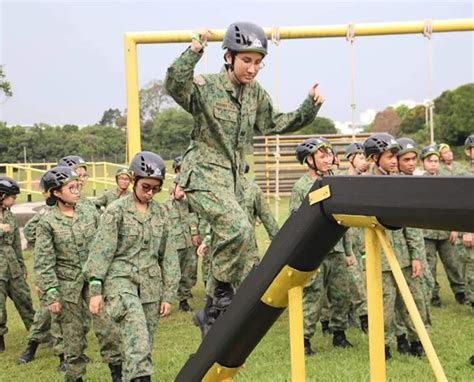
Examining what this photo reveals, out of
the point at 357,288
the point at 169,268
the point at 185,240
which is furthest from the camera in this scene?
the point at 185,240

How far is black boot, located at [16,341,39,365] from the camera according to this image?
7.77 m

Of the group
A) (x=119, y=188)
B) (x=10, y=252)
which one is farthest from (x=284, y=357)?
(x=119, y=188)

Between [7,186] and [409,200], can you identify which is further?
[7,186]

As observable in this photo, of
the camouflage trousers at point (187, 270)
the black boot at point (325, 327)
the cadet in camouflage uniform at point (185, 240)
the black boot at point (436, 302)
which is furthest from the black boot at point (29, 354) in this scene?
the black boot at point (436, 302)

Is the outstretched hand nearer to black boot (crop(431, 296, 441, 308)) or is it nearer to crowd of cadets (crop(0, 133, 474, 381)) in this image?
crowd of cadets (crop(0, 133, 474, 381))

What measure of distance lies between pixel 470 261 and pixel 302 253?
23.3 feet

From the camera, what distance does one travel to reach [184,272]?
10.9 metres

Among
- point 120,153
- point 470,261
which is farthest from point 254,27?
point 120,153

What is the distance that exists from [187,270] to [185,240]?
477 millimetres

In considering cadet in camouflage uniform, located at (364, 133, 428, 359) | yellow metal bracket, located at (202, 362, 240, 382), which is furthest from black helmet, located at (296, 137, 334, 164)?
yellow metal bracket, located at (202, 362, 240, 382)

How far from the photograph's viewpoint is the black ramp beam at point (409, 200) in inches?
77.5

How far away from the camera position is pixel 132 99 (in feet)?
30.0

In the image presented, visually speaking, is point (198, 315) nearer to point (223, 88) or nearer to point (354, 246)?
point (223, 88)

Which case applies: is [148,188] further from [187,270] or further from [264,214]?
[187,270]
